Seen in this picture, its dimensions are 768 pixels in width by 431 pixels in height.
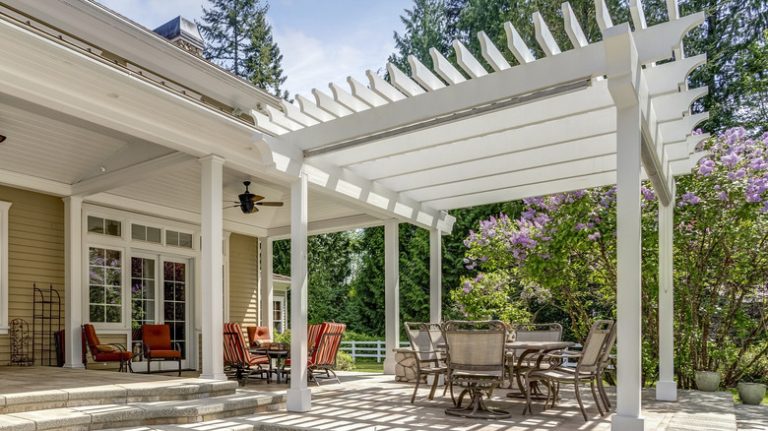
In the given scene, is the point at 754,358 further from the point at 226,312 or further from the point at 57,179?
the point at 57,179

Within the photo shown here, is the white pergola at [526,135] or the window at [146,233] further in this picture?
the window at [146,233]

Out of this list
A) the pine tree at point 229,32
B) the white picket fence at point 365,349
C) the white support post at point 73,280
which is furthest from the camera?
the pine tree at point 229,32

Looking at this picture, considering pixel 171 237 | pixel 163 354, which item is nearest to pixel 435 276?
pixel 163 354

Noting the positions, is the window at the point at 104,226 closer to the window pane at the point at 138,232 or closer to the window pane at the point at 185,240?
the window pane at the point at 138,232

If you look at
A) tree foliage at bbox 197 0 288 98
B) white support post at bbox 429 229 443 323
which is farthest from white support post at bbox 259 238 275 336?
tree foliage at bbox 197 0 288 98

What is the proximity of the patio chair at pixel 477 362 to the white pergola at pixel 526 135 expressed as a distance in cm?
140

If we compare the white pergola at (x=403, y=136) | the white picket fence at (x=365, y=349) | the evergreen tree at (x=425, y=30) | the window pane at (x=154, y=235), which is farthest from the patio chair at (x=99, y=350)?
the evergreen tree at (x=425, y=30)

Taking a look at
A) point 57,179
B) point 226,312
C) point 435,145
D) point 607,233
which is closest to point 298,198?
point 435,145

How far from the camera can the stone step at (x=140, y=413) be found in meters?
4.51

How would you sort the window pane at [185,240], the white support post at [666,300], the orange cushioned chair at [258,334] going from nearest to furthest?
1. the white support post at [666,300]
2. the window pane at [185,240]
3. the orange cushioned chair at [258,334]

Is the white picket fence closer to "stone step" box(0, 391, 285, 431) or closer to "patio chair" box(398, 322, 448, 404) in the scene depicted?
"patio chair" box(398, 322, 448, 404)

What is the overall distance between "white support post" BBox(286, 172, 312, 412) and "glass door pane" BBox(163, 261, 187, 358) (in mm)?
4307

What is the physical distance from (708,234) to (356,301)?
1369cm

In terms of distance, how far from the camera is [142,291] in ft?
30.7
